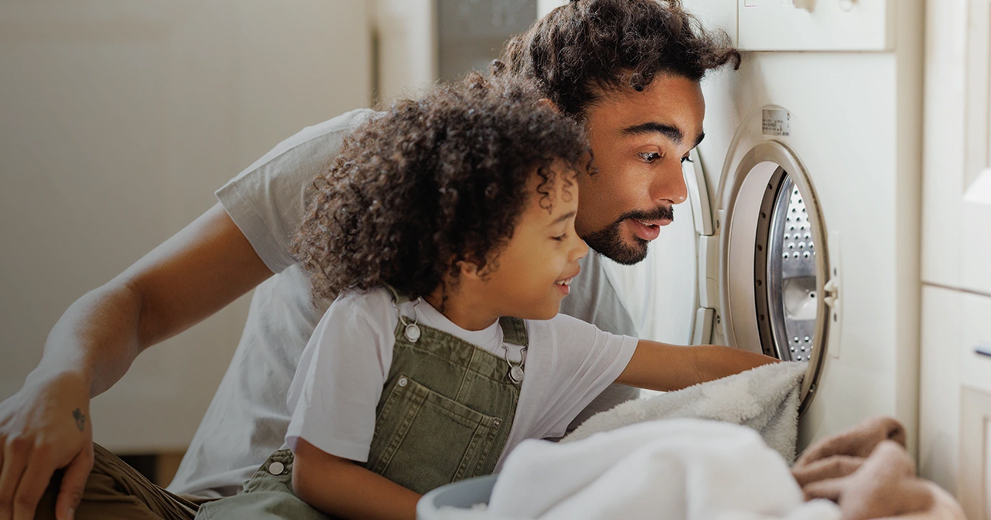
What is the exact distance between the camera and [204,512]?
84cm

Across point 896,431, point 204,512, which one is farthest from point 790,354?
point 204,512

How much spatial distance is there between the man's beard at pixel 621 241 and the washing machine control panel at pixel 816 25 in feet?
0.76

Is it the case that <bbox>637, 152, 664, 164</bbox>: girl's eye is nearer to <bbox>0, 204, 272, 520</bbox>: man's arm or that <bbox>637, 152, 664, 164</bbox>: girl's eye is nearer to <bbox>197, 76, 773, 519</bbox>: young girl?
<bbox>197, 76, 773, 519</bbox>: young girl

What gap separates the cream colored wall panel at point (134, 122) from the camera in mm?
1987

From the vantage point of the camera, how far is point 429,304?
2.96ft

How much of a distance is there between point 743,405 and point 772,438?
2.4 inches

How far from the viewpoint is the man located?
944mm

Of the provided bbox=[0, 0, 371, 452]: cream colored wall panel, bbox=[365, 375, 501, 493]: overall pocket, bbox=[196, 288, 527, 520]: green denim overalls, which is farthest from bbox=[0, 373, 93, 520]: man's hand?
bbox=[0, 0, 371, 452]: cream colored wall panel

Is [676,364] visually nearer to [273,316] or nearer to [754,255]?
[754,255]

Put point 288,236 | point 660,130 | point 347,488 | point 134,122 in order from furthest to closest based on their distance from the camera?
point 134,122
point 288,236
point 660,130
point 347,488

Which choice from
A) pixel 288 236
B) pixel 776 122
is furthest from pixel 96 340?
pixel 776 122

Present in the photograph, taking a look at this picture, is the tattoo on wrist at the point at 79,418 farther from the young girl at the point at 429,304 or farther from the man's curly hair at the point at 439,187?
the man's curly hair at the point at 439,187

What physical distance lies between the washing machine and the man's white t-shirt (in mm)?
154

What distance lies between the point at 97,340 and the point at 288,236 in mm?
310
